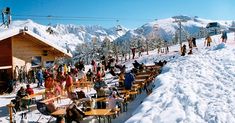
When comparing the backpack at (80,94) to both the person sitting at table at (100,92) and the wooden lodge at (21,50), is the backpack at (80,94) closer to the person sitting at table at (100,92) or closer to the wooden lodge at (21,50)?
the person sitting at table at (100,92)

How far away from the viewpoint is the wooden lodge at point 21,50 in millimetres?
26891

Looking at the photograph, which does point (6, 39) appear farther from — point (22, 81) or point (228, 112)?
point (228, 112)

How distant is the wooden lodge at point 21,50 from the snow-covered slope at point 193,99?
13.9 m

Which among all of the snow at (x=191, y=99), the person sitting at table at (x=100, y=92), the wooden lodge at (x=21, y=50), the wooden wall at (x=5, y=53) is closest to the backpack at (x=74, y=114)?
the snow at (x=191, y=99)

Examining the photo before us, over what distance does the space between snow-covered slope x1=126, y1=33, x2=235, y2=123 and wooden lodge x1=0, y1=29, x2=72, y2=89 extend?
45.5 feet

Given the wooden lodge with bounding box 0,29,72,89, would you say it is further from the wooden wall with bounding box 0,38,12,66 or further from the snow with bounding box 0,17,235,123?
the snow with bounding box 0,17,235,123

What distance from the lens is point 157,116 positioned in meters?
10.7

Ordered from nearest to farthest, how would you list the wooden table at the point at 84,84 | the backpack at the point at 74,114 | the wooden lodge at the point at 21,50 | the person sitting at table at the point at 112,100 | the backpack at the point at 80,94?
1. the backpack at the point at 74,114
2. the person sitting at table at the point at 112,100
3. the backpack at the point at 80,94
4. the wooden table at the point at 84,84
5. the wooden lodge at the point at 21,50

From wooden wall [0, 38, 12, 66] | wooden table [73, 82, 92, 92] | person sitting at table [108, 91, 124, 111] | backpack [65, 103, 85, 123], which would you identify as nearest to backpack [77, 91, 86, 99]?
person sitting at table [108, 91, 124, 111]

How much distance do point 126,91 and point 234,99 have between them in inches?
255

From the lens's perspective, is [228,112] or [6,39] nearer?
[228,112]

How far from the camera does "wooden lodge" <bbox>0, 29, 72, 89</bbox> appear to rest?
26.9 metres

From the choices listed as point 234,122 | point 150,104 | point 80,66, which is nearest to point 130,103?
point 150,104

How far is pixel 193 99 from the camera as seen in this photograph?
1182 cm
